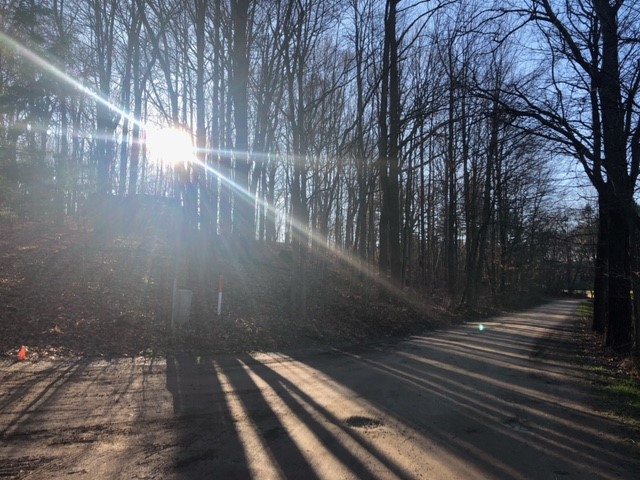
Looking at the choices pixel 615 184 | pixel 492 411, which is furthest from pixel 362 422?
pixel 615 184

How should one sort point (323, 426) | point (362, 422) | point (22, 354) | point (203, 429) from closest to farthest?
point (203, 429) → point (323, 426) → point (362, 422) → point (22, 354)

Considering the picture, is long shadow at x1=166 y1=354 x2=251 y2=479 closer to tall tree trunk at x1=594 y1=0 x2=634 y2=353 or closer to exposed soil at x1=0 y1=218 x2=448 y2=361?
exposed soil at x1=0 y1=218 x2=448 y2=361

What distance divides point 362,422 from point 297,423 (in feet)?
2.79

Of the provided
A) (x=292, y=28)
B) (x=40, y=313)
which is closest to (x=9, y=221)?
(x=40, y=313)

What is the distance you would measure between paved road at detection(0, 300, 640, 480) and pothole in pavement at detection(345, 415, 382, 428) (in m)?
0.03

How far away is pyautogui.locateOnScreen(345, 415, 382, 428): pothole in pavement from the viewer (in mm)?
6145

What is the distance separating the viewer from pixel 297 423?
616 centimetres

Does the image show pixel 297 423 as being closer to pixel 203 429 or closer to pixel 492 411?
pixel 203 429

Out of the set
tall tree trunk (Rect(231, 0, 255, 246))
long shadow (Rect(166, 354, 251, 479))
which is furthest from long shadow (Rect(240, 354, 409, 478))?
tall tree trunk (Rect(231, 0, 255, 246))

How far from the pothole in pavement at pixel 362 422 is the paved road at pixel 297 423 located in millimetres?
27

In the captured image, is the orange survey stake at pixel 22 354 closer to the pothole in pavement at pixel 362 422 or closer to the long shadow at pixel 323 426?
the long shadow at pixel 323 426

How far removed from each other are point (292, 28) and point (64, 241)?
12.4 metres

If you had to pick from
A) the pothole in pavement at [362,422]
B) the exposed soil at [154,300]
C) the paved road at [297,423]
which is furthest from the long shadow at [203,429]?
the exposed soil at [154,300]

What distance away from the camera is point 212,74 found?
21281 mm
